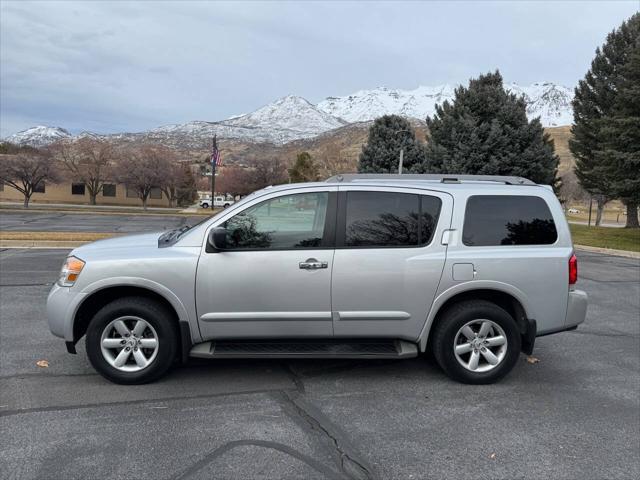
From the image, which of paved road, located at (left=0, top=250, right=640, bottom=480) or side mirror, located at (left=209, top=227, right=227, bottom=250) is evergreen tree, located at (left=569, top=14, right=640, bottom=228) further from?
side mirror, located at (left=209, top=227, right=227, bottom=250)

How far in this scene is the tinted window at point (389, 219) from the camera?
14.3 ft

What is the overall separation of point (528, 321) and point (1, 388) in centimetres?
469

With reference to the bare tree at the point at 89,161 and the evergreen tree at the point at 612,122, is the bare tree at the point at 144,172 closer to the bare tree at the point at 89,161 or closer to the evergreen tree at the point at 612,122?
the bare tree at the point at 89,161

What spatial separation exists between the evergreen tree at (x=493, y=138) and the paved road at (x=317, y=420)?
21506 millimetres

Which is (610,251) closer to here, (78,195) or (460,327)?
(460,327)

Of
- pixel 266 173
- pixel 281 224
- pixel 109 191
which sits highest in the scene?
pixel 266 173

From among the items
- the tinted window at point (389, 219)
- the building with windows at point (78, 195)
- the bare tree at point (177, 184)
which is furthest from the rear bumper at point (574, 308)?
the building with windows at point (78, 195)

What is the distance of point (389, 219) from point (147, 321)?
2322 millimetres

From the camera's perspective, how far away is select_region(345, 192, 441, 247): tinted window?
14.3ft

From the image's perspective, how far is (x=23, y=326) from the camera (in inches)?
239

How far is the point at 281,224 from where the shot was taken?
14.5 ft

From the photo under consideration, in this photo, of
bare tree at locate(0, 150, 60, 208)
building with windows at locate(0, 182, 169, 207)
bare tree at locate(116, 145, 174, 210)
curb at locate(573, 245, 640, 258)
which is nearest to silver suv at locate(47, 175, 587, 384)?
curb at locate(573, 245, 640, 258)

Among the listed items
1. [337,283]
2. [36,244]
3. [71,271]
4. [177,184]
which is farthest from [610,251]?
[177,184]

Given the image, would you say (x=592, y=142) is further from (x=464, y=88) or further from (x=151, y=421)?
(x=151, y=421)
